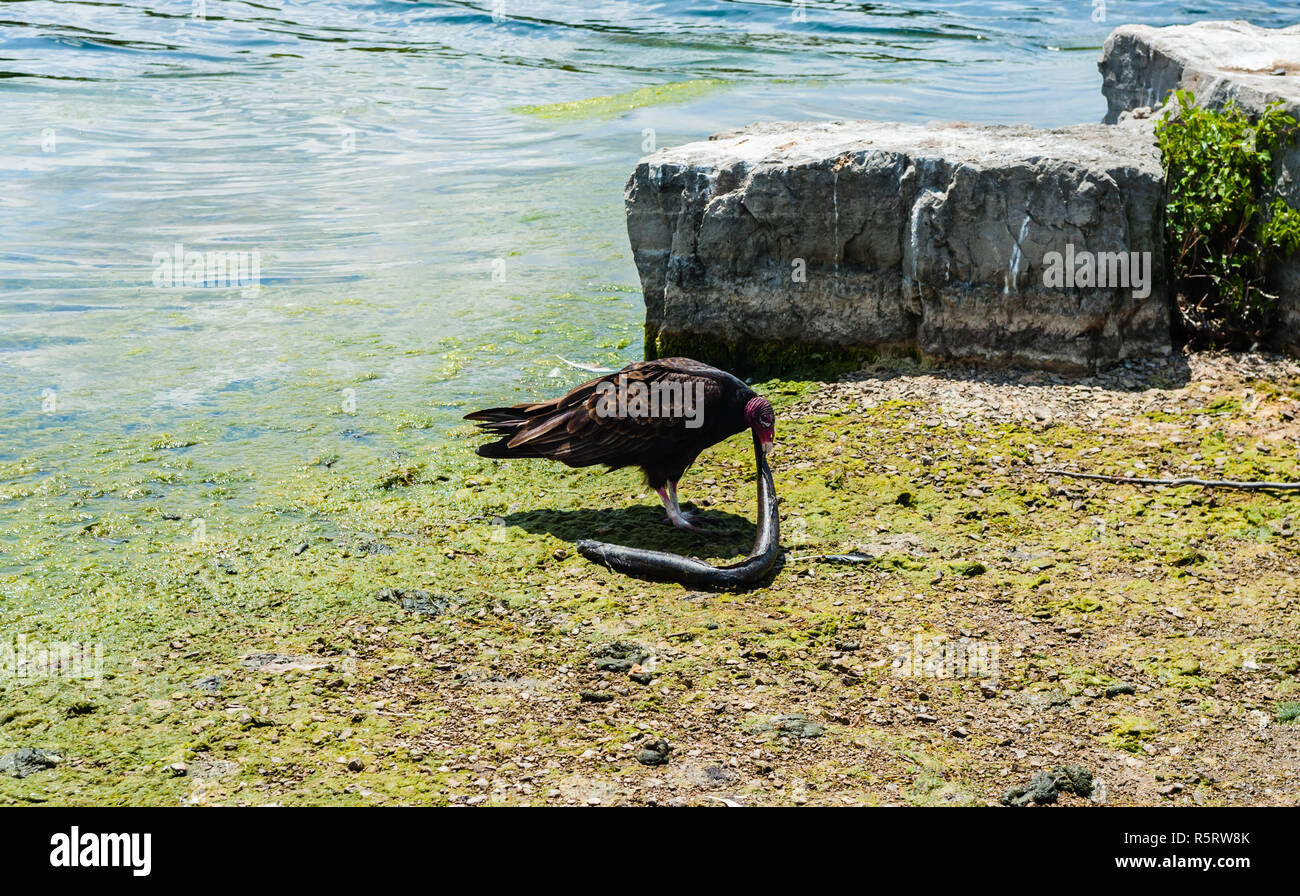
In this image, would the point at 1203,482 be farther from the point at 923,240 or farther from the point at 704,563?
the point at 704,563

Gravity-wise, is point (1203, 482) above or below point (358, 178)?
below

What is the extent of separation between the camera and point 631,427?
19.8 ft

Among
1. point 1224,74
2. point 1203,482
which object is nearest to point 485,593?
point 1203,482

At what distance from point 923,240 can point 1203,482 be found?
2.28m

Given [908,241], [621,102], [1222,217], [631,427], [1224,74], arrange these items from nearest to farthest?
[631,427] → [1222,217] → [908,241] → [1224,74] → [621,102]

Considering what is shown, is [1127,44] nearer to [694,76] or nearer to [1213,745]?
[1213,745]

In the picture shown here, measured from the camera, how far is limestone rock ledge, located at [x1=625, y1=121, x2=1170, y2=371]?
23.9 feet

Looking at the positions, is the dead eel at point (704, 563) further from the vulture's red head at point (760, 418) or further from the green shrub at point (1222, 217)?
the green shrub at point (1222, 217)

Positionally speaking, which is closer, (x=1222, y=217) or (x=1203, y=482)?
(x=1203, y=482)

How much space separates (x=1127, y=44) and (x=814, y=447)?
5.33 m

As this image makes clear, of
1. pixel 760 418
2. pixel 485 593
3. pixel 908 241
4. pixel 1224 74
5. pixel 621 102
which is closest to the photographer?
pixel 485 593

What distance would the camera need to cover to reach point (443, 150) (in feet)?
54.0

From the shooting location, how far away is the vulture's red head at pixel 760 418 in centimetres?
592
